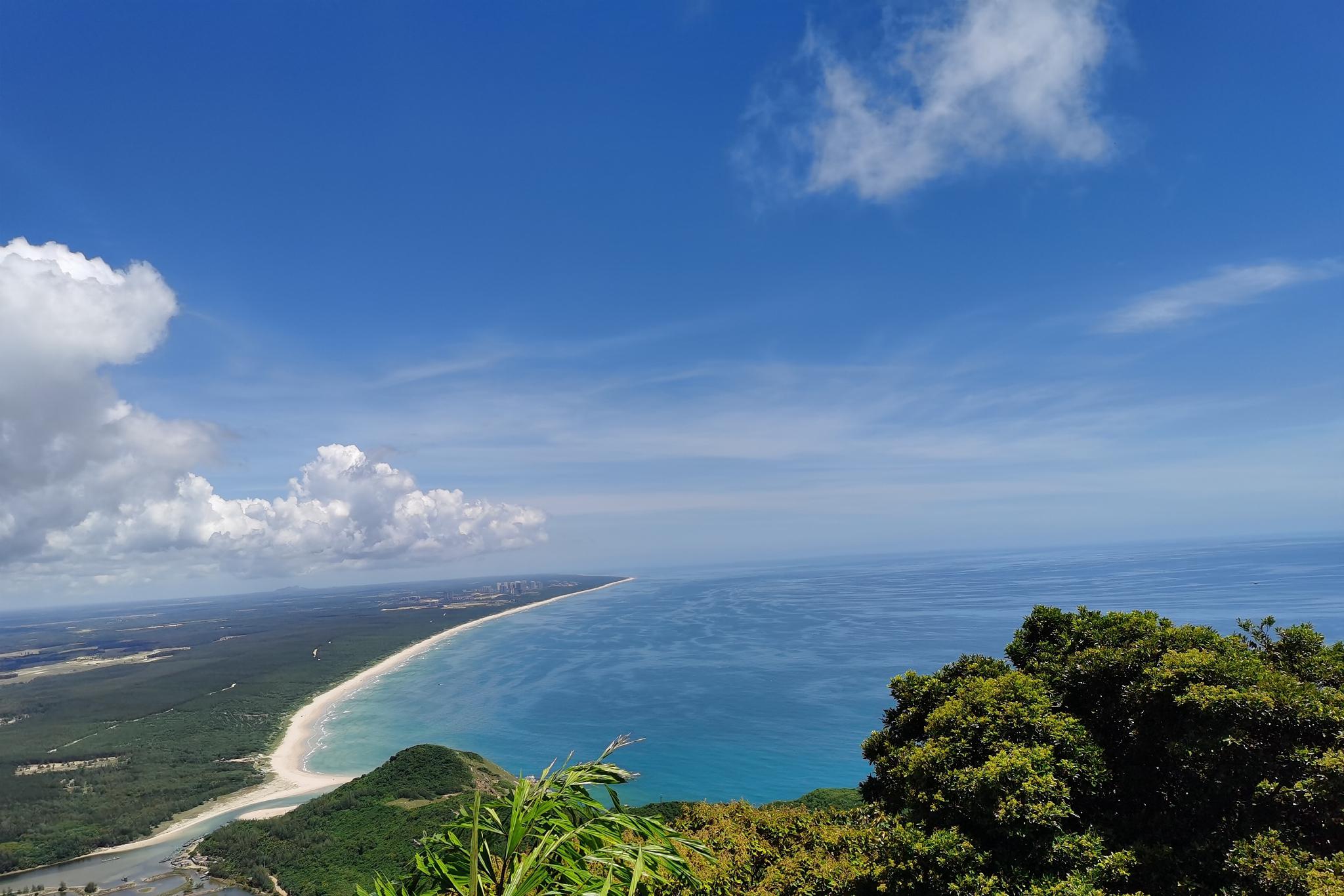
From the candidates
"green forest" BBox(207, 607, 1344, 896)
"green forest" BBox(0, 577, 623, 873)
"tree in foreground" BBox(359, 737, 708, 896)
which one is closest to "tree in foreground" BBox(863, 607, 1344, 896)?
"green forest" BBox(207, 607, 1344, 896)

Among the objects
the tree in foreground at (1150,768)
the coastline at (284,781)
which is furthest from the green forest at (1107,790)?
the coastline at (284,781)

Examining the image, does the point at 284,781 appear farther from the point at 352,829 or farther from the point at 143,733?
the point at 143,733

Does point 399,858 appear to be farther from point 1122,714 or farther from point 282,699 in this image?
point 282,699

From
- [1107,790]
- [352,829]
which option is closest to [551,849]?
[1107,790]

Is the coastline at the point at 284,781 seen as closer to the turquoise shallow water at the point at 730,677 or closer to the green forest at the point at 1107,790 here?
the turquoise shallow water at the point at 730,677

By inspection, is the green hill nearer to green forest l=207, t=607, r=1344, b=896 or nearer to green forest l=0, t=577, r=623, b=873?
green forest l=0, t=577, r=623, b=873
